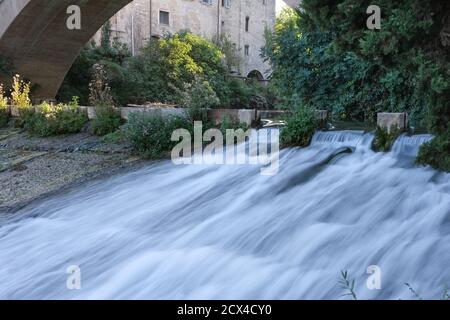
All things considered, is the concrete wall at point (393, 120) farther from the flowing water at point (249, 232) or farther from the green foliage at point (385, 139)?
the flowing water at point (249, 232)

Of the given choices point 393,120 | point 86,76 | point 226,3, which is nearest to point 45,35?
point 86,76

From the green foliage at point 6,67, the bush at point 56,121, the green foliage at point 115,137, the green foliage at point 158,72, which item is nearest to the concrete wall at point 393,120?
the green foliage at point 115,137

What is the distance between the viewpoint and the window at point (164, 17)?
29859 mm

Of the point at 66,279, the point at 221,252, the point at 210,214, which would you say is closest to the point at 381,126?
the point at 210,214

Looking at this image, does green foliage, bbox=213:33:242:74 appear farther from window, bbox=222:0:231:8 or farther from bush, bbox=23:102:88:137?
bush, bbox=23:102:88:137

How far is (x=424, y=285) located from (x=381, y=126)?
3361mm

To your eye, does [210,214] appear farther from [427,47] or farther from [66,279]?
[427,47]

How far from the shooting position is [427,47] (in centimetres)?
454

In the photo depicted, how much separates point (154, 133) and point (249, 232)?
143 inches

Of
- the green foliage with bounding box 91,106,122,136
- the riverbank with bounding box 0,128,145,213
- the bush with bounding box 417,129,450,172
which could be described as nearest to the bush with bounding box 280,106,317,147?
the bush with bounding box 417,129,450,172

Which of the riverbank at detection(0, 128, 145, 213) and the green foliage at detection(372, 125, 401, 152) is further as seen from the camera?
the riverbank at detection(0, 128, 145, 213)

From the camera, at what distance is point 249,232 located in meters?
4.83

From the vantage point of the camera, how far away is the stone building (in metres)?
28.1

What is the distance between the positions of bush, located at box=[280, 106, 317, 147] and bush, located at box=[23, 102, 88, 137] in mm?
4377
